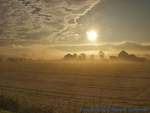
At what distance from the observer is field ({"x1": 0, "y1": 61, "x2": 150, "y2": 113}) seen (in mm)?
10016

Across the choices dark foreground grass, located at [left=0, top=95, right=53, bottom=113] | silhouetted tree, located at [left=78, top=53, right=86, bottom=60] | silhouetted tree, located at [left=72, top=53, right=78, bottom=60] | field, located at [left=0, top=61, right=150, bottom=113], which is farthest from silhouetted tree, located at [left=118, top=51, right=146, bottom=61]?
dark foreground grass, located at [left=0, top=95, right=53, bottom=113]

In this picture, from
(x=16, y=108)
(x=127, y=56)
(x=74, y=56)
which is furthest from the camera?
(x=74, y=56)

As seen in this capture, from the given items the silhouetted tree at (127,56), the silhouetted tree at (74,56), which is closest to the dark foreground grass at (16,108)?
the silhouetted tree at (74,56)

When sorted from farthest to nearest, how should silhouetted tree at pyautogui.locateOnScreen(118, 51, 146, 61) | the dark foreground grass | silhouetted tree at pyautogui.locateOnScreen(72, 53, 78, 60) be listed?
silhouetted tree at pyautogui.locateOnScreen(72, 53, 78, 60), silhouetted tree at pyautogui.locateOnScreen(118, 51, 146, 61), the dark foreground grass

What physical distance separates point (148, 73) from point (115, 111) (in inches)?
97.5

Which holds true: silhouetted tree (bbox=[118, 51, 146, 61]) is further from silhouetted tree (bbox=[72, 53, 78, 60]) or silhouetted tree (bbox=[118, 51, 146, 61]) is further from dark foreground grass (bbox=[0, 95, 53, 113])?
dark foreground grass (bbox=[0, 95, 53, 113])

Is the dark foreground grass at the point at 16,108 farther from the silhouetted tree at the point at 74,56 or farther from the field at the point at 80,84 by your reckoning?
the silhouetted tree at the point at 74,56

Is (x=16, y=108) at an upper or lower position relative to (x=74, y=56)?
lower

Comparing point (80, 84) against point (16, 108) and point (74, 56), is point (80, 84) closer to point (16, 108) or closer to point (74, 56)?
point (74, 56)

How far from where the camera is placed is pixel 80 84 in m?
11.3

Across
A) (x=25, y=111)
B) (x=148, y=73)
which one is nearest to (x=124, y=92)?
(x=148, y=73)

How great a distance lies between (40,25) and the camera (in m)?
11.1

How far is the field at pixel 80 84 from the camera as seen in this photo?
32.9 feet

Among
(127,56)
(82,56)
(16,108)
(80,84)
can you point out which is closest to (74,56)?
(82,56)
